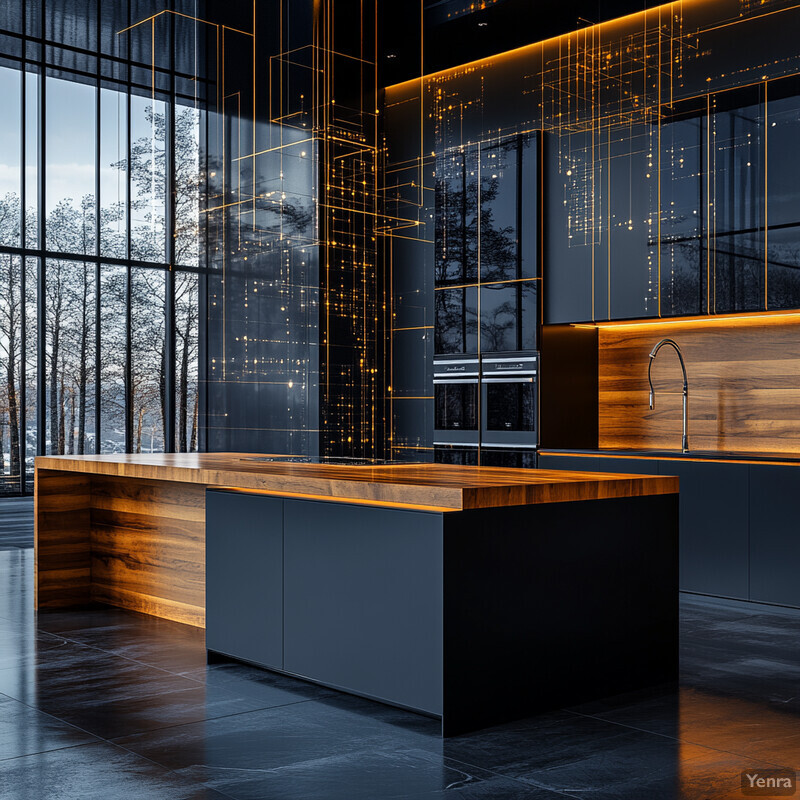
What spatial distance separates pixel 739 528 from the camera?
16.6 ft

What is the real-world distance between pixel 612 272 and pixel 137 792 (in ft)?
14.3

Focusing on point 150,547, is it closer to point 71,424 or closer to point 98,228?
point 71,424

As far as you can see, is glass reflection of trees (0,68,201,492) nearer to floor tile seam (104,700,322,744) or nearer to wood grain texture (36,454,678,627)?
wood grain texture (36,454,678,627)

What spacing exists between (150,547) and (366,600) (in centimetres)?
198

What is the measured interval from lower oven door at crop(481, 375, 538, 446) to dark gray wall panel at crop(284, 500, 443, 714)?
3096 mm

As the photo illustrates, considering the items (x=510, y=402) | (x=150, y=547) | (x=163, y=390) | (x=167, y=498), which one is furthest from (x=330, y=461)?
(x=163, y=390)

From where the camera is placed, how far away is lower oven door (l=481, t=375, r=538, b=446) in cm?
619

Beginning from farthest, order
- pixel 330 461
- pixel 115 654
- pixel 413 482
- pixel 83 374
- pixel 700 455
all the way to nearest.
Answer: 1. pixel 83 374
2. pixel 700 455
3. pixel 330 461
4. pixel 115 654
5. pixel 413 482

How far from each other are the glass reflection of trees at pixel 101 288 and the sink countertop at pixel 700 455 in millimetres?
4613

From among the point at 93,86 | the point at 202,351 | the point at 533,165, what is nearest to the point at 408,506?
the point at 533,165

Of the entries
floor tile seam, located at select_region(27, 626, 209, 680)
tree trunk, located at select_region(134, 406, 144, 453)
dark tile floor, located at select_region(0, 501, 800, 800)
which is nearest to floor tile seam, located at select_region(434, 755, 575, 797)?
dark tile floor, located at select_region(0, 501, 800, 800)

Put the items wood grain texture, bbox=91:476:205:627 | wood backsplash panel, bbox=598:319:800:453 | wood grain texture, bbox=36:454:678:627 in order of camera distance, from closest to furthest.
Result: 1. wood grain texture, bbox=36:454:678:627
2. wood grain texture, bbox=91:476:205:627
3. wood backsplash panel, bbox=598:319:800:453

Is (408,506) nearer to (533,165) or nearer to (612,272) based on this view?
(612,272)

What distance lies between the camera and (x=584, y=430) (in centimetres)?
Result: 639
